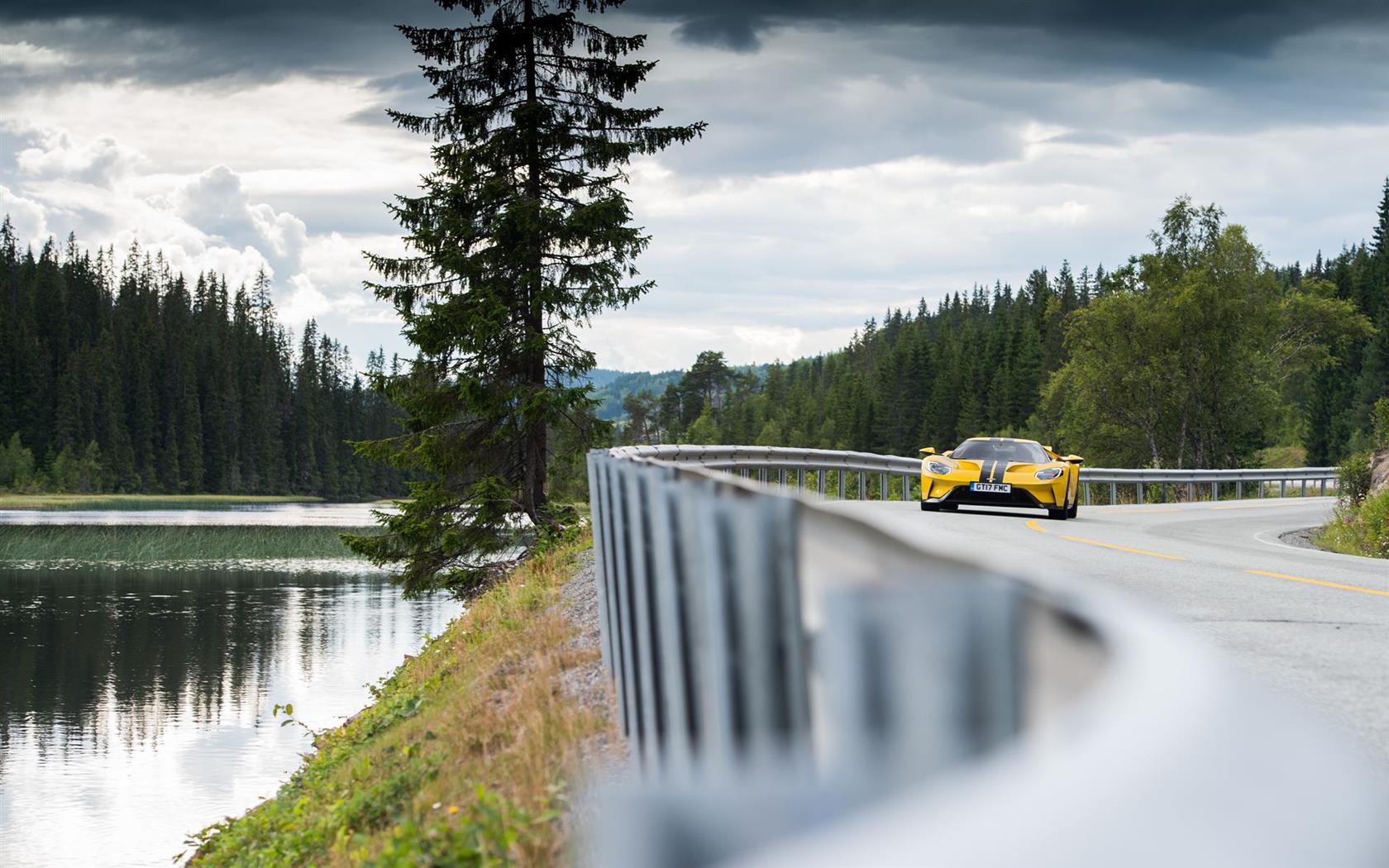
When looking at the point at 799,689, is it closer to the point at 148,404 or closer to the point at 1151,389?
the point at 1151,389

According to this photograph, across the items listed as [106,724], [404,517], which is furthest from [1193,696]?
[106,724]

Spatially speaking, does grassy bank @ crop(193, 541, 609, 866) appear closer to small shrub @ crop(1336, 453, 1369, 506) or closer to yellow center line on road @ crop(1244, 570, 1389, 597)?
yellow center line on road @ crop(1244, 570, 1389, 597)

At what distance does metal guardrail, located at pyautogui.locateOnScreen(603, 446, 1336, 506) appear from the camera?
19.9 m

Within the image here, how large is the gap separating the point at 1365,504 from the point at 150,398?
145278 millimetres

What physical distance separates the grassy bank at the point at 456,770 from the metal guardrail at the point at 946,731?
95 cm

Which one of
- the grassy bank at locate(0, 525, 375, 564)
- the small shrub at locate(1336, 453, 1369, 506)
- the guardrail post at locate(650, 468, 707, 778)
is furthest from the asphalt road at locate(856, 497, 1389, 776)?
the grassy bank at locate(0, 525, 375, 564)

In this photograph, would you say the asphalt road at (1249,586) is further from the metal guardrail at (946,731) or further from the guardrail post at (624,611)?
the metal guardrail at (946,731)

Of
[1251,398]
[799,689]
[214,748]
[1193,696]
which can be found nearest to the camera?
[1193,696]

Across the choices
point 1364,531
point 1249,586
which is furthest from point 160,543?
point 1249,586

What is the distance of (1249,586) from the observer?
35.3 ft

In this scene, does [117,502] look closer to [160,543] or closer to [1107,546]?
[160,543]

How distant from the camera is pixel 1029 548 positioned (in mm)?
14141

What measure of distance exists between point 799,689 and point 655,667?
1.76 metres

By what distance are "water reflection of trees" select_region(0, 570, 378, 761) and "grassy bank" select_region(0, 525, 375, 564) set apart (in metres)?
6.03
